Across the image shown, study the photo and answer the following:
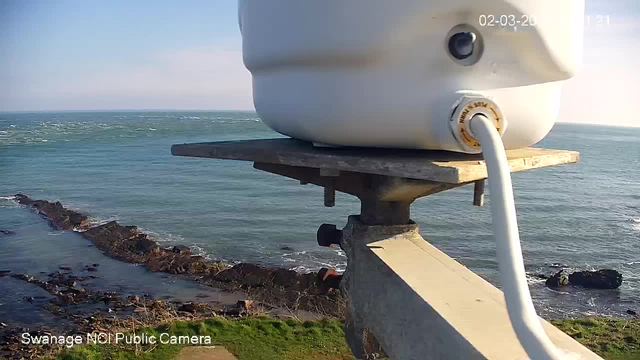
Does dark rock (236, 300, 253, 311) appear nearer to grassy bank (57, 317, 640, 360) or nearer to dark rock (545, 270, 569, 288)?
grassy bank (57, 317, 640, 360)

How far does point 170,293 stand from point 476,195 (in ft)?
40.0

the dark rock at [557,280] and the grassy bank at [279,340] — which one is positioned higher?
the grassy bank at [279,340]

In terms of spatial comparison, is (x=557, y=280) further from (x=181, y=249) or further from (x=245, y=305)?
(x=181, y=249)

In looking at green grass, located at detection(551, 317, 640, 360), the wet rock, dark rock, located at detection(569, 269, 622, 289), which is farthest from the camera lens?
the wet rock

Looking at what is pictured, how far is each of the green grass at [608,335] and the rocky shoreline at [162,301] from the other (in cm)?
480

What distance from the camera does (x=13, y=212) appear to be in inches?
1005

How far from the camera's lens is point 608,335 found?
39.5 feet

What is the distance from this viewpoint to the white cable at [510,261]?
243 cm

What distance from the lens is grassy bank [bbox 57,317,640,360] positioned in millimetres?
9656

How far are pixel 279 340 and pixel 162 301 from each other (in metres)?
4.81

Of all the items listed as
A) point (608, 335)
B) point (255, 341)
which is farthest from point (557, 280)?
point (255, 341)

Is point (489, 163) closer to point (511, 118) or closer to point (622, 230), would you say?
point (511, 118)

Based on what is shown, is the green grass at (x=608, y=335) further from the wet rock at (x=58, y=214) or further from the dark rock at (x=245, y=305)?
the wet rock at (x=58, y=214)

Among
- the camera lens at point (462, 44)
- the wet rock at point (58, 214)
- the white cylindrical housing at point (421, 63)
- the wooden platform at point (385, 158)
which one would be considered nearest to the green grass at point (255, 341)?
the wooden platform at point (385, 158)
